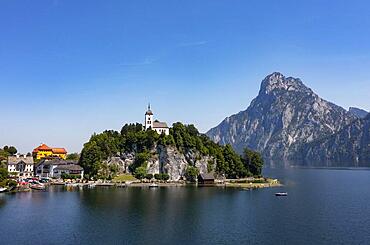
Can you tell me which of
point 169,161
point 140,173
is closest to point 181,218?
point 140,173

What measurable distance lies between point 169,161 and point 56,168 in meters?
40.3

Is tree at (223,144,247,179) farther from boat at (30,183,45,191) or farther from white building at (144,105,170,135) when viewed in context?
boat at (30,183,45,191)

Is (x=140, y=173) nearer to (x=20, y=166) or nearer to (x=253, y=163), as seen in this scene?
(x=253, y=163)

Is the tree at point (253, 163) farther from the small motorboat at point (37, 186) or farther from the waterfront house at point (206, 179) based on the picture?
the small motorboat at point (37, 186)

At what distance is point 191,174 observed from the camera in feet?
442

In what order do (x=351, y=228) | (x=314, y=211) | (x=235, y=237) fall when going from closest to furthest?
(x=235, y=237), (x=351, y=228), (x=314, y=211)

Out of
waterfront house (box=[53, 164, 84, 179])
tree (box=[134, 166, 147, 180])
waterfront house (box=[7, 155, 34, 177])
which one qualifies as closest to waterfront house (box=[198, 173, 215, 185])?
tree (box=[134, 166, 147, 180])

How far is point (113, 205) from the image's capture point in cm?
7912

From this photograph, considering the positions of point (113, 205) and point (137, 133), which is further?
point (137, 133)

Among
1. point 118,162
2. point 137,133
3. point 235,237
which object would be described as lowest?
point 235,237

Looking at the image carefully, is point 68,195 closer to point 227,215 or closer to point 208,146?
point 227,215

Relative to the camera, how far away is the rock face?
138 meters

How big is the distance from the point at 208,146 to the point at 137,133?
2775 cm

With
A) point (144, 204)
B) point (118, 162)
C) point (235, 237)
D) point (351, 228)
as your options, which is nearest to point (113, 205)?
point (144, 204)
